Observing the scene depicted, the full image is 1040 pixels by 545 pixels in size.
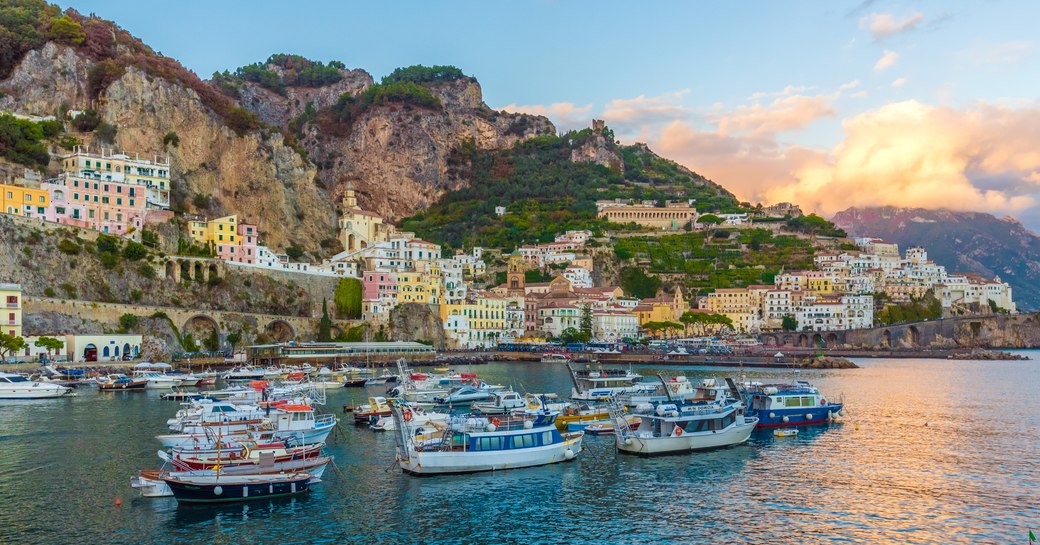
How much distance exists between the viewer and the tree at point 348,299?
87.4 meters

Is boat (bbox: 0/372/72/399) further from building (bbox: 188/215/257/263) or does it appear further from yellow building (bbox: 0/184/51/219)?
building (bbox: 188/215/257/263)

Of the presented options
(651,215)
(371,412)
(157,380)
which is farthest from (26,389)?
(651,215)

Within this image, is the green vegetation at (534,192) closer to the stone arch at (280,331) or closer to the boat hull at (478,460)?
the stone arch at (280,331)

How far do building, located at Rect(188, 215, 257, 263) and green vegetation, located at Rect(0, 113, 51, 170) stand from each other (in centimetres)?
1409

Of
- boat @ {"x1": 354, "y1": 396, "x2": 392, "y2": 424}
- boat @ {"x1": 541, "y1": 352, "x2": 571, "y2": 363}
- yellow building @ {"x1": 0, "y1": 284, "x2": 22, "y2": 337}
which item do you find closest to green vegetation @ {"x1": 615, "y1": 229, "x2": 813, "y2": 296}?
boat @ {"x1": 541, "y1": 352, "x2": 571, "y2": 363}

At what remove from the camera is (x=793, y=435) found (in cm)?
3809

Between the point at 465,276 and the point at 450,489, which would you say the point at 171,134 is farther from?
the point at 450,489

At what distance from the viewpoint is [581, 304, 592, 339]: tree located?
101 meters

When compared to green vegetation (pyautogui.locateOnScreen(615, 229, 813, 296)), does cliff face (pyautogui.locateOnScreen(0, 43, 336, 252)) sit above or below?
above

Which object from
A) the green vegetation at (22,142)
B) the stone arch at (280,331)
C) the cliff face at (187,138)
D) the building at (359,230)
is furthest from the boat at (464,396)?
the building at (359,230)

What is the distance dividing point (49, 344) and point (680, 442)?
4646 centimetres

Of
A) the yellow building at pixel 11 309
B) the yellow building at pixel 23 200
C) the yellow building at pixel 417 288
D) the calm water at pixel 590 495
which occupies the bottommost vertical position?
the calm water at pixel 590 495

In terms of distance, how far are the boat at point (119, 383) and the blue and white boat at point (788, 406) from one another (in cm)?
3657

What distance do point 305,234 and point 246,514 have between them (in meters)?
79.8
